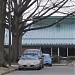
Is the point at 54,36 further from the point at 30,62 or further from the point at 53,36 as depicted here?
the point at 30,62

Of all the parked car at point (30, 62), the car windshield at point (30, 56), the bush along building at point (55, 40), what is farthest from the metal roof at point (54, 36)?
the parked car at point (30, 62)

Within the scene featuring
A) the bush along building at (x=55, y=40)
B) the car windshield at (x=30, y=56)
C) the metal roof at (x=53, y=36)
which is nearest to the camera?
the car windshield at (x=30, y=56)

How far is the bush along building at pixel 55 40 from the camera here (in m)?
57.2

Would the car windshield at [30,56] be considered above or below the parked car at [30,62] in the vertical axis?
above

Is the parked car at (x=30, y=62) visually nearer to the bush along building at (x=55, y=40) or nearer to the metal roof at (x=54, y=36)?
the bush along building at (x=55, y=40)

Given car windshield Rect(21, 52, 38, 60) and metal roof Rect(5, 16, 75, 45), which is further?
metal roof Rect(5, 16, 75, 45)

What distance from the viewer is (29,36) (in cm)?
6072

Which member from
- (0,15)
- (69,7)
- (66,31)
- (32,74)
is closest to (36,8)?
(69,7)

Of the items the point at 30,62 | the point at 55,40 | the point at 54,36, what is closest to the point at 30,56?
the point at 30,62

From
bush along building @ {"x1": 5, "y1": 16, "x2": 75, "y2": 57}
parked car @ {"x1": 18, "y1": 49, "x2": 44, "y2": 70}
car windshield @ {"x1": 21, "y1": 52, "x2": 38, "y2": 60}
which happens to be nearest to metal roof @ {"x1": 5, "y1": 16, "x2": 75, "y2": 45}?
bush along building @ {"x1": 5, "y1": 16, "x2": 75, "y2": 57}

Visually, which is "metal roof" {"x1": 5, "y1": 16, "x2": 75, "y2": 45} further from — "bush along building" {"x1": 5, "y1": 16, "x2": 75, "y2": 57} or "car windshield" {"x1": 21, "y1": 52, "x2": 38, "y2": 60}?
"car windshield" {"x1": 21, "y1": 52, "x2": 38, "y2": 60}

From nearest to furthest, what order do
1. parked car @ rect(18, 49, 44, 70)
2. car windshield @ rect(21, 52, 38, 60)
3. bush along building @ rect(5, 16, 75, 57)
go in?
1. parked car @ rect(18, 49, 44, 70)
2. car windshield @ rect(21, 52, 38, 60)
3. bush along building @ rect(5, 16, 75, 57)

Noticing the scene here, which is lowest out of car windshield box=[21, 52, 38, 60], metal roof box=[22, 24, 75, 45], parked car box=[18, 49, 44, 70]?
parked car box=[18, 49, 44, 70]

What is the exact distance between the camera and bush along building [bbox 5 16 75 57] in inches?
2253
